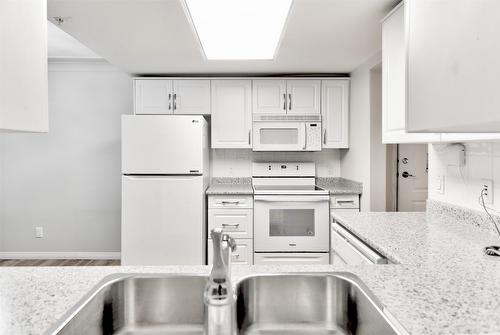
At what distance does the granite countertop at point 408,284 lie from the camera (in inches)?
30.3

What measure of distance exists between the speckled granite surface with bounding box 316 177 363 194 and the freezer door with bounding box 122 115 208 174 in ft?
4.95

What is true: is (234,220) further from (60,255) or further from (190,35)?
(60,255)

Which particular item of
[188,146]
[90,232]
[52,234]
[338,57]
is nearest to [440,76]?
[338,57]

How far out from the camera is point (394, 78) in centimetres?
201

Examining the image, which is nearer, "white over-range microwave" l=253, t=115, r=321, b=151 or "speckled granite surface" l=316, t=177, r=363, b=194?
"speckled granite surface" l=316, t=177, r=363, b=194

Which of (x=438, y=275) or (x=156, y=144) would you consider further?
(x=156, y=144)

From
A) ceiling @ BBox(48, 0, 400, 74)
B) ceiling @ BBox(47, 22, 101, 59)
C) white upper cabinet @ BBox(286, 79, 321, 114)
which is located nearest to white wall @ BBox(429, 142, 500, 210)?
ceiling @ BBox(48, 0, 400, 74)

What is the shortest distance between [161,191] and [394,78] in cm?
219

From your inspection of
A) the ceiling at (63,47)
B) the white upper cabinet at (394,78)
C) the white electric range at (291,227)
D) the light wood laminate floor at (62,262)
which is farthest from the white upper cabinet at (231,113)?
the light wood laminate floor at (62,262)

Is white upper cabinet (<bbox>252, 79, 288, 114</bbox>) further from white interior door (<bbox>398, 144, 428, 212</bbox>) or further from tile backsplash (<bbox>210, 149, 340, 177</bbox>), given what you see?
white interior door (<bbox>398, 144, 428, 212</bbox>)

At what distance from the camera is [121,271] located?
1.11m

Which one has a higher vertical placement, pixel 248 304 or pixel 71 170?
pixel 71 170

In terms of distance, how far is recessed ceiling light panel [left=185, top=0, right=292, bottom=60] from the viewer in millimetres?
1775

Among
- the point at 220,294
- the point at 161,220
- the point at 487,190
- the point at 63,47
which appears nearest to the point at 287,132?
the point at 161,220
